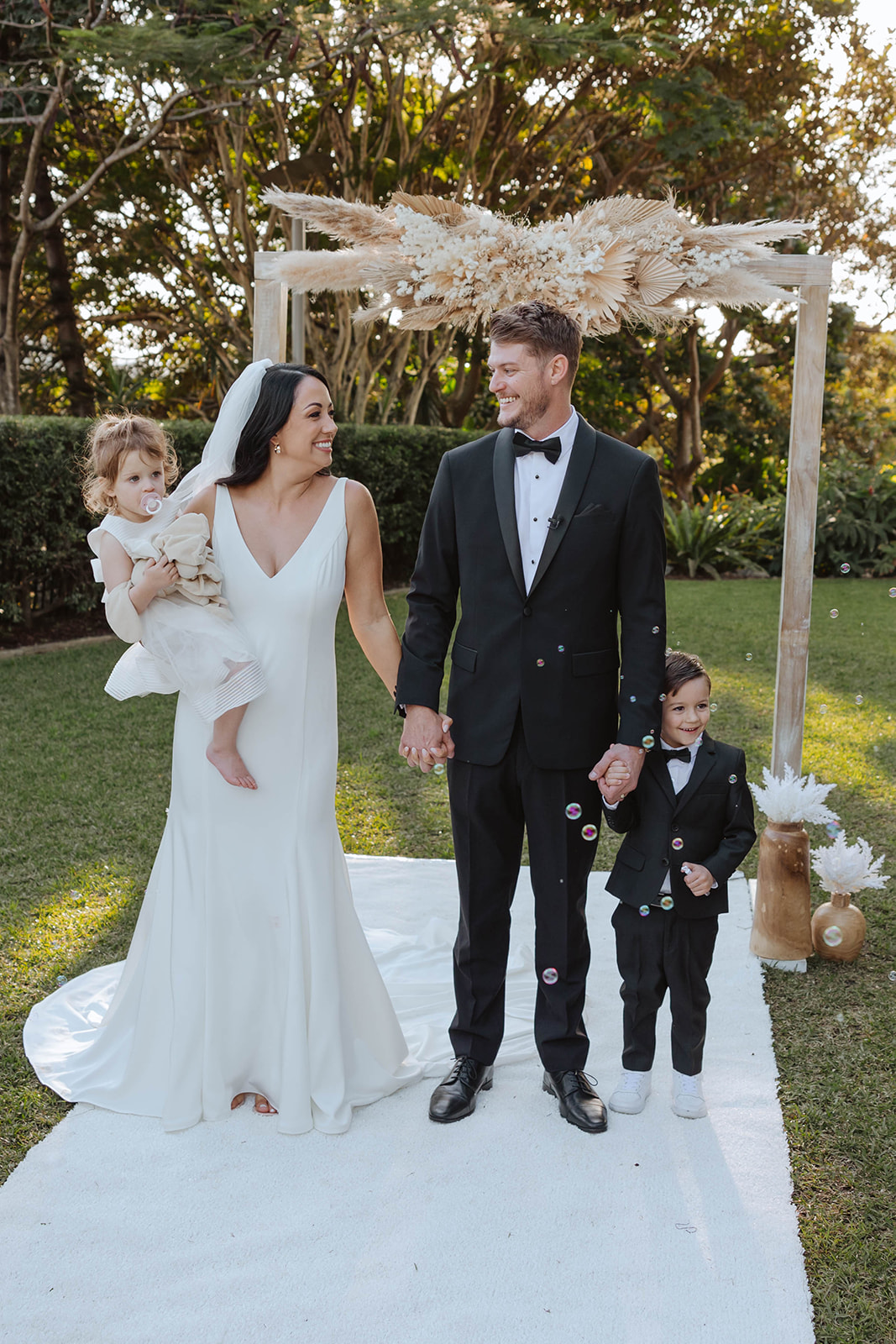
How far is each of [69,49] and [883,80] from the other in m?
13.0

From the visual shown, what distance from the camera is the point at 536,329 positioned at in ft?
8.27

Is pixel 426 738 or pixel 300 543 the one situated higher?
pixel 300 543

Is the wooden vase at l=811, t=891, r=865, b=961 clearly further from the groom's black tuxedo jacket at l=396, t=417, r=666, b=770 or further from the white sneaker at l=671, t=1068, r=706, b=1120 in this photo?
the groom's black tuxedo jacket at l=396, t=417, r=666, b=770

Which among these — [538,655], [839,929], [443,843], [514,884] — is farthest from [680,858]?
[443,843]

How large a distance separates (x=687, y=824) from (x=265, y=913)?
3.69ft

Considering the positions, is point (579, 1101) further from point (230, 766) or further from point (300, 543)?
point (300, 543)

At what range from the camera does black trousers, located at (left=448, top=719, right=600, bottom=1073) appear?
2.75 metres

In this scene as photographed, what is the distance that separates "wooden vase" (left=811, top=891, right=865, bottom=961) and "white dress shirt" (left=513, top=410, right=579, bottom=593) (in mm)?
1809

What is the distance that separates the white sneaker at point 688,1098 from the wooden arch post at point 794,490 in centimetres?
96

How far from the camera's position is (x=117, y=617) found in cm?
271

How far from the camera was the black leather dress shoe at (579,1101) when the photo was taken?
108 inches

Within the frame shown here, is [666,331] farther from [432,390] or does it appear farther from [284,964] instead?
[432,390]

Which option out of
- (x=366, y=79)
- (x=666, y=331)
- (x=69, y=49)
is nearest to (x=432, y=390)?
(x=366, y=79)

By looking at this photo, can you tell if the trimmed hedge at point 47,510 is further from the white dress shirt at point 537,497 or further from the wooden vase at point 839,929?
the wooden vase at point 839,929
